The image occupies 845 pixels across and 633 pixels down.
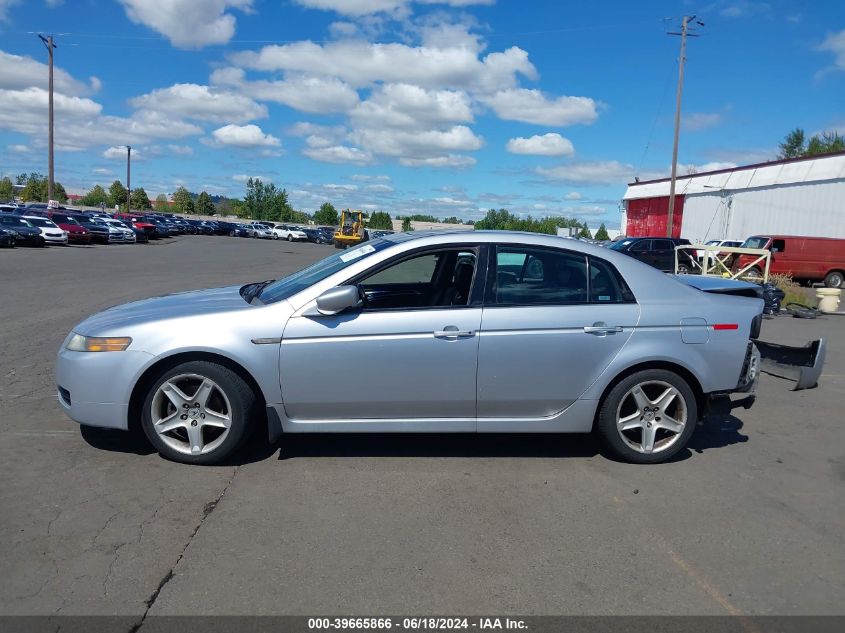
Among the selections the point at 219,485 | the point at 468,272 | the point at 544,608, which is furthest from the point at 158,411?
the point at 544,608

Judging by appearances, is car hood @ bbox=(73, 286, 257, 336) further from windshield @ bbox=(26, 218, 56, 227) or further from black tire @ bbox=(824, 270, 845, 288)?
windshield @ bbox=(26, 218, 56, 227)

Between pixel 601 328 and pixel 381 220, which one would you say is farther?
pixel 381 220

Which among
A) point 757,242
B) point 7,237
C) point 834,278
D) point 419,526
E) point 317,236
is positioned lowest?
point 419,526

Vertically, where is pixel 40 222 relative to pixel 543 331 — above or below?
above

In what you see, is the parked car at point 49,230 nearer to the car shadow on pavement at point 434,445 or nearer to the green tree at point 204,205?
the car shadow on pavement at point 434,445

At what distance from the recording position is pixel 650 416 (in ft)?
16.3

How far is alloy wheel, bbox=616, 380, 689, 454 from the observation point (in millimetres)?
4941

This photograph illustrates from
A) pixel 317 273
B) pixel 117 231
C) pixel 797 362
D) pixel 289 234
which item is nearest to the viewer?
pixel 317 273

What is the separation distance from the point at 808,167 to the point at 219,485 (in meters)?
44.8

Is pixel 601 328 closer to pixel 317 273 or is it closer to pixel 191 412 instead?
pixel 317 273

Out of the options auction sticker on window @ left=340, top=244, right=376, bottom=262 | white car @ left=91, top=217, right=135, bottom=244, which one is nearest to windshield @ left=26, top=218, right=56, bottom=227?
white car @ left=91, top=217, right=135, bottom=244

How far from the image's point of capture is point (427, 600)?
3188 millimetres

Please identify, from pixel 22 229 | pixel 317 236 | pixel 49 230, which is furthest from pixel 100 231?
pixel 317 236

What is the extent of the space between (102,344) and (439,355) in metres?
2.26
